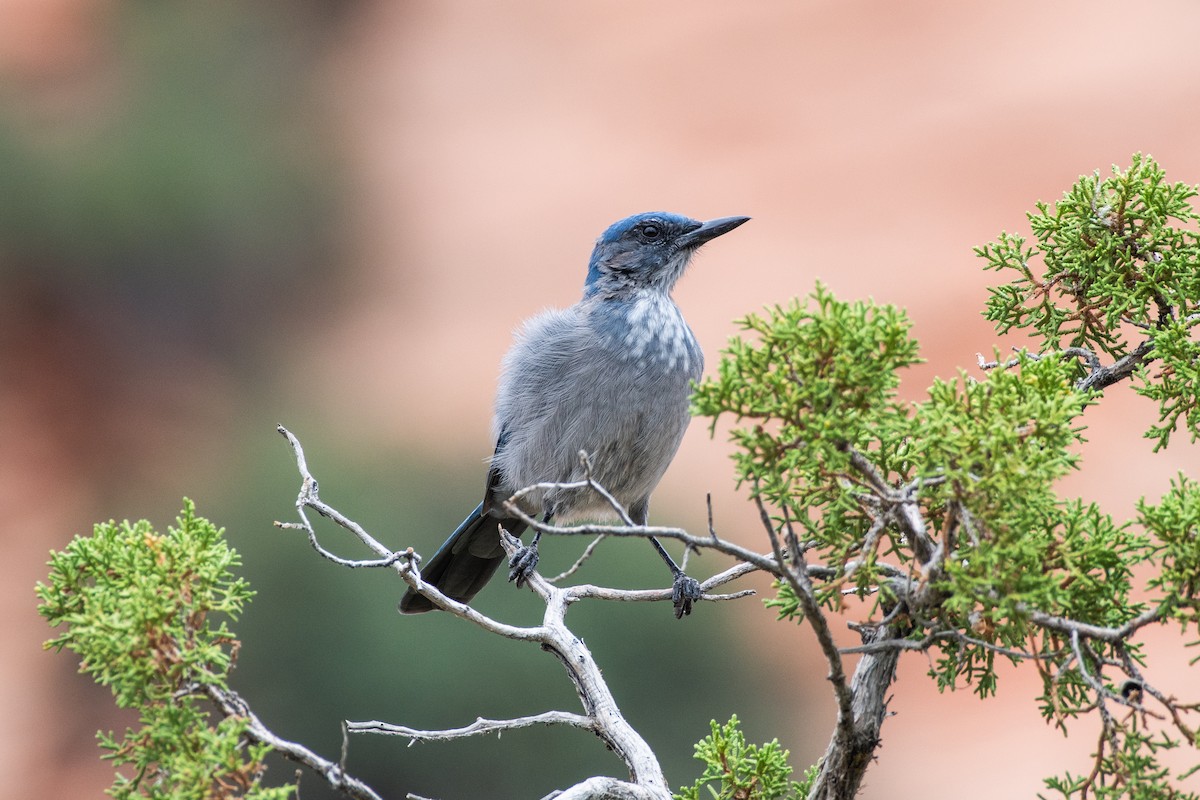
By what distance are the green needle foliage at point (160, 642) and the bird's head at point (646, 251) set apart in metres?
2.63

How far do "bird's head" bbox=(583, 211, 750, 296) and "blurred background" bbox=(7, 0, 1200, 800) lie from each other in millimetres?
4545

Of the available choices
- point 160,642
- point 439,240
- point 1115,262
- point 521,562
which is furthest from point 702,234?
point 439,240

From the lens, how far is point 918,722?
12.1 meters

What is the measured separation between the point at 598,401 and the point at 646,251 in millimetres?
818

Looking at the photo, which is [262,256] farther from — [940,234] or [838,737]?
[838,737]

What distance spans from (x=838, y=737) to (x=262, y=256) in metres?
14.4

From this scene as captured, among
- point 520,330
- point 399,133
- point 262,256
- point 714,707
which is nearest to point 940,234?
point 714,707

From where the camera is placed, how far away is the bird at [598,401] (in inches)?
157

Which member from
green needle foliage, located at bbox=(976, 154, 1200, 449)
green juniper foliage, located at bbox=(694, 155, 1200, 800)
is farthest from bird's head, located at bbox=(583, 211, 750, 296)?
green juniper foliage, located at bbox=(694, 155, 1200, 800)

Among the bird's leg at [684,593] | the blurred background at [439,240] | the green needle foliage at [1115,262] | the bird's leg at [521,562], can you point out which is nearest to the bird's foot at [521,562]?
the bird's leg at [521,562]

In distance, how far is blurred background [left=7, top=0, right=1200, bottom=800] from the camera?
34.3ft

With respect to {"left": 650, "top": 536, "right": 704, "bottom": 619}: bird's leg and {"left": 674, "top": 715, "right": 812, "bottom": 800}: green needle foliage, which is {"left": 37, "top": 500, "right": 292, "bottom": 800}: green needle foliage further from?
{"left": 650, "top": 536, "right": 704, "bottom": 619}: bird's leg

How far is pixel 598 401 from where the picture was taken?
3996mm

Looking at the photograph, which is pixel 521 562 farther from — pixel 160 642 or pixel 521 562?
pixel 160 642
